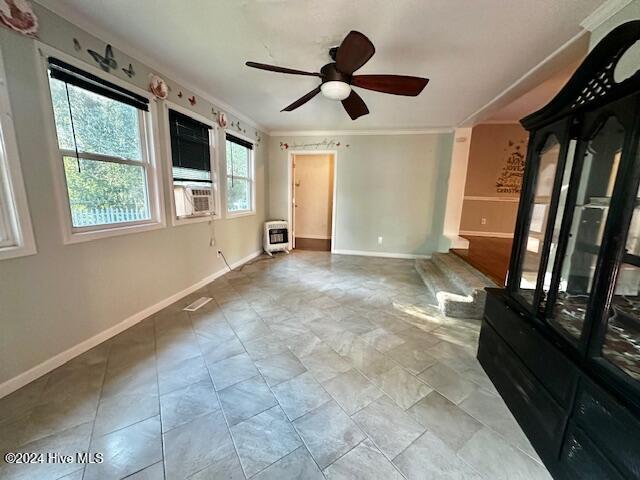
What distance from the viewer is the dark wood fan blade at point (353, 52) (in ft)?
4.98

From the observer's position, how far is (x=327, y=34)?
6.25 feet

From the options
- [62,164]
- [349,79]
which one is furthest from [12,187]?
[349,79]

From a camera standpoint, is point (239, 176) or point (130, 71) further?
point (239, 176)

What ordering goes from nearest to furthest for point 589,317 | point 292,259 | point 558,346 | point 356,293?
1. point 589,317
2. point 558,346
3. point 356,293
4. point 292,259

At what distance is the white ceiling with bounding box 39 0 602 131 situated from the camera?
1621mm

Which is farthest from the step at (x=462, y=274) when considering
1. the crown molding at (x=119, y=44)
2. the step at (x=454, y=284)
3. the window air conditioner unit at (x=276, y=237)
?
the crown molding at (x=119, y=44)

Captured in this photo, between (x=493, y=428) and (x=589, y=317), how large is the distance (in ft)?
2.66

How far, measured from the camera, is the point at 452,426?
4.65 ft

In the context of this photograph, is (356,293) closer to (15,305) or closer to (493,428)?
(493,428)

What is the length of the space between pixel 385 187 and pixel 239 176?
2719 mm

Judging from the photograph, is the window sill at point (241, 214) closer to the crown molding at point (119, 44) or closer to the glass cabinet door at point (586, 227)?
the crown molding at point (119, 44)

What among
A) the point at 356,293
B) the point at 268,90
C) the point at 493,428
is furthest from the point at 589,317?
the point at 268,90

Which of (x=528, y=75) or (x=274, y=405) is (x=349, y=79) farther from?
(x=274, y=405)

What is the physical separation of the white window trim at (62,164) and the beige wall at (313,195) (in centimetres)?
408
